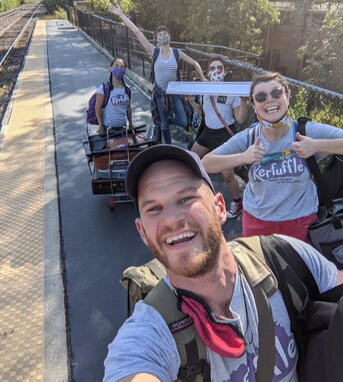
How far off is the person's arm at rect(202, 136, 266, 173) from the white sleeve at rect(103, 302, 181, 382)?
4.35 feet

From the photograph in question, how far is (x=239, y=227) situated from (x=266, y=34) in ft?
52.2

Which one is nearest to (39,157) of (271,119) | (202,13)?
(271,119)

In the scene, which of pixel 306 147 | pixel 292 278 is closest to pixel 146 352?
pixel 292 278

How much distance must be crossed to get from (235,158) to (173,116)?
130 inches

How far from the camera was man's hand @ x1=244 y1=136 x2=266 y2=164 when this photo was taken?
2189mm

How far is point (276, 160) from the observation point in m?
2.32

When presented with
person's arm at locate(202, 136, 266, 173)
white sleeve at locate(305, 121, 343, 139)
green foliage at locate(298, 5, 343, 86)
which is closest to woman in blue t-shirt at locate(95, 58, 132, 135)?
person's arm at locate(202, 136, 266, 173)

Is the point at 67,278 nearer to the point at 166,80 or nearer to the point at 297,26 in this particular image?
the point at 166,80

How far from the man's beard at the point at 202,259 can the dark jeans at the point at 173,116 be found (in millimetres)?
4254

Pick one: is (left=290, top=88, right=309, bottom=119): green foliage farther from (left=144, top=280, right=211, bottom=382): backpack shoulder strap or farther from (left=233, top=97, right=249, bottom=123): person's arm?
(left=144, top=280, right=211, bottom=382): backpack shoulder strap

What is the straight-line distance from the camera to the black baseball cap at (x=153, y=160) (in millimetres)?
1438

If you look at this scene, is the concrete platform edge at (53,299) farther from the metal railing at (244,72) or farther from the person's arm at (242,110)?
the metal railing at (244,72)

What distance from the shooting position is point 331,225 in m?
2.23

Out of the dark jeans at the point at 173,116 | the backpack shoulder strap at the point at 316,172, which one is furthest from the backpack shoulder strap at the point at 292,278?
the dark jeans at the point at 173,116
